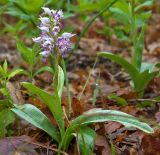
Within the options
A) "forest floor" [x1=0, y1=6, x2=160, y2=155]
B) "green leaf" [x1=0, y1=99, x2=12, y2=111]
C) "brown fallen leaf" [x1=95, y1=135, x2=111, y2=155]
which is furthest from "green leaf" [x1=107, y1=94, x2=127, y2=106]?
"green leaf" [x1=0, y1=99, x2=12, y2=111]

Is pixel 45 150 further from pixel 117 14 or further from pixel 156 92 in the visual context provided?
pixel 117 14

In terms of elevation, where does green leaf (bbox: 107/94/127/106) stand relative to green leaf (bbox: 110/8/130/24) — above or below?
below

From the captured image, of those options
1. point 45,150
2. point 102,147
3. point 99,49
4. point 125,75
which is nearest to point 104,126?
point 102,147

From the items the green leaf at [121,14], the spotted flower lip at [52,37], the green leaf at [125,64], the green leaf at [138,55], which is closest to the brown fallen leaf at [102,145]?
the spotted flower lip at [52,37]

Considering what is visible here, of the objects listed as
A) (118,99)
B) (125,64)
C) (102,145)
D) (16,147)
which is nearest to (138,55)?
(125,64)

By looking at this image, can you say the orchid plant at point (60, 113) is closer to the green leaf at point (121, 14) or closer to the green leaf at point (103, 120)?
the green leaf at point (103, 120)

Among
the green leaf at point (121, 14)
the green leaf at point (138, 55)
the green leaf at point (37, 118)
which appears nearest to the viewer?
the green leaf at point (37, 118)

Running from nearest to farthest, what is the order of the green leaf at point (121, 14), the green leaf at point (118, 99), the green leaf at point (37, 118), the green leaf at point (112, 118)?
the green leaf at point (112, 118) → the green leaf at point (37, 118) → the green leaf at point (118, 99) → the green leaf at point (121, 14)

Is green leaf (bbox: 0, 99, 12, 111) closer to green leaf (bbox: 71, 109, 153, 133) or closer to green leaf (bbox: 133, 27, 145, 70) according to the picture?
green leaf (bbox: 71, 109, 153, 133)

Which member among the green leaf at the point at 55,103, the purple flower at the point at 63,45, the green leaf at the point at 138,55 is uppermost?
the green leaf at the point at 138,55
